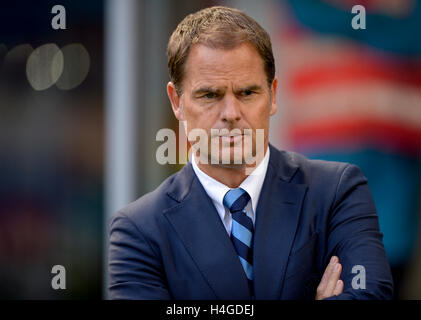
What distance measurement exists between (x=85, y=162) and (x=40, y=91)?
79cm

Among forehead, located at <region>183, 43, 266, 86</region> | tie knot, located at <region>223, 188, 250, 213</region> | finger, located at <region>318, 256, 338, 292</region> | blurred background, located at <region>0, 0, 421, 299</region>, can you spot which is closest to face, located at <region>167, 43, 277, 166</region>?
forehead, located at <region>183, 43, 266, 86</region>

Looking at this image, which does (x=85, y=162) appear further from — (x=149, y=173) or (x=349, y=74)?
(x=349, y=74)

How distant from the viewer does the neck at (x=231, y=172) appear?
286 cm

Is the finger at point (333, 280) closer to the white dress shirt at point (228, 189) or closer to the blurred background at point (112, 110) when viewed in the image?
the white dress shirt at point (228, 189)

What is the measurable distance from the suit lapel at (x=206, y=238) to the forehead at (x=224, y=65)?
1.59 feet

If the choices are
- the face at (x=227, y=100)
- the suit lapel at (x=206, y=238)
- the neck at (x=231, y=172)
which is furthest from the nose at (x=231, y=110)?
the suit lapel at (x=206, y=238)

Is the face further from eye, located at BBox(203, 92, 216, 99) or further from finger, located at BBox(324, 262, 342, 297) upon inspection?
finger, located at BBox(324, 262, 342, 297)

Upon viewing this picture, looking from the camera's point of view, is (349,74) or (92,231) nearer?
(349,74)

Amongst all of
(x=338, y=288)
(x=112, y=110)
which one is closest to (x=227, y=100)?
(x=338, y=288)

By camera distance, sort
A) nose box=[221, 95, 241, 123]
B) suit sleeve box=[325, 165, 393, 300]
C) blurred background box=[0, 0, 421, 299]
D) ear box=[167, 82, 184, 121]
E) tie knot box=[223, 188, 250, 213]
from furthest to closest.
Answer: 1. blurred background box=[0, 0, 421, 299]
2. ear box=[167, 82, 184, 121]
3. tie knot box=[223, 188, 250, 213]
4. nose box=[221, 95, 241, 123]
5. suit sleeve box=[325, 165, 393, 300]

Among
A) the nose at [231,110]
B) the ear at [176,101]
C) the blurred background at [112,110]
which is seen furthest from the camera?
the blurred background at [112,110]

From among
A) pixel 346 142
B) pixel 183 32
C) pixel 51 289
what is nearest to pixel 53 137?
pixel 51 289

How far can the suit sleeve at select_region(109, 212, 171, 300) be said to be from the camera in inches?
104

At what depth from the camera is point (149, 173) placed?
5.61 m
